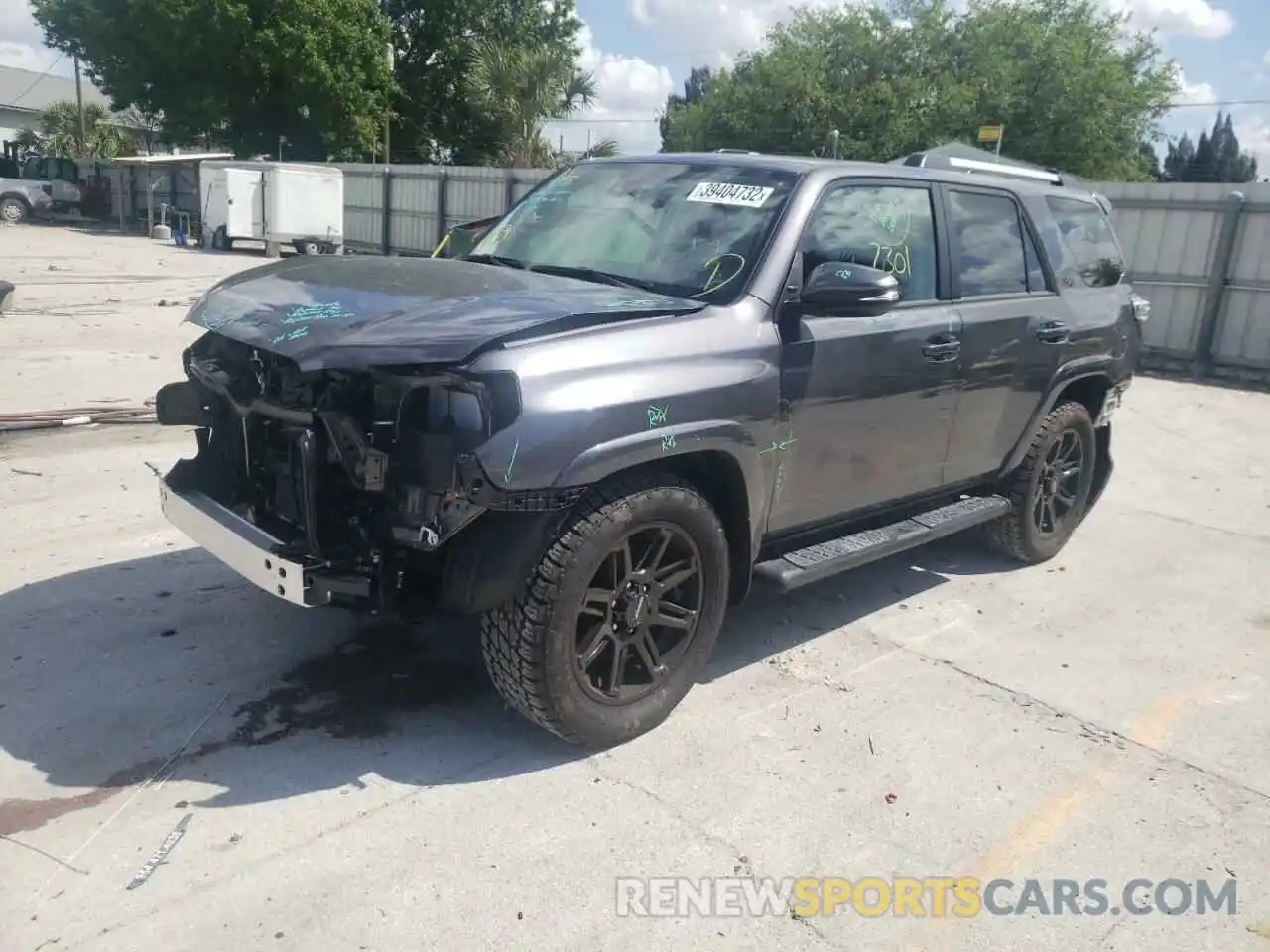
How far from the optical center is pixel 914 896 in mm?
2986

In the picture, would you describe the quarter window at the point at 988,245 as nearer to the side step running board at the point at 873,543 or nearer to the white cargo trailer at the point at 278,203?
the side step running board at the point at 873,543

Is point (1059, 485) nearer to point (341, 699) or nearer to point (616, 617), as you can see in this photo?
point (616, 617)

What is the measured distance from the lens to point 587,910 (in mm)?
2812

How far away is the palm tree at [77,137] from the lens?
44.4 meters

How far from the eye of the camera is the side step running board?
3.95 meters

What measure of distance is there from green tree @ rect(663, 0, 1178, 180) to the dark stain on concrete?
33.3 meters

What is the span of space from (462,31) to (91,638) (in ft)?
120

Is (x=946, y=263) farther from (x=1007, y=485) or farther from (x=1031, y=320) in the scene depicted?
(x=1007, y=485)

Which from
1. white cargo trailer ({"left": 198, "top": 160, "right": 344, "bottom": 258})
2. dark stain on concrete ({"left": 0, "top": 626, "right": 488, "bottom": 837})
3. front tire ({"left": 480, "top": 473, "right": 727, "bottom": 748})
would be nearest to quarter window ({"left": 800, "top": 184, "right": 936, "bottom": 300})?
front tire ({"left": 480, "top": 473, "right": 727, "bottom": 748})

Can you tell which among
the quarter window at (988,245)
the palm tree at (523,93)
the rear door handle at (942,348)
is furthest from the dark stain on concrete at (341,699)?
the palm tree at (523,93)

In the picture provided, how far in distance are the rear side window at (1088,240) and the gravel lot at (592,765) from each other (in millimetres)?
1628

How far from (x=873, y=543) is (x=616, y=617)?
1.35m

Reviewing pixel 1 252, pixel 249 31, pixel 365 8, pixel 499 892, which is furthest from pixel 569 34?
pixel 499 892

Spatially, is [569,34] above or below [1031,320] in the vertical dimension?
above
